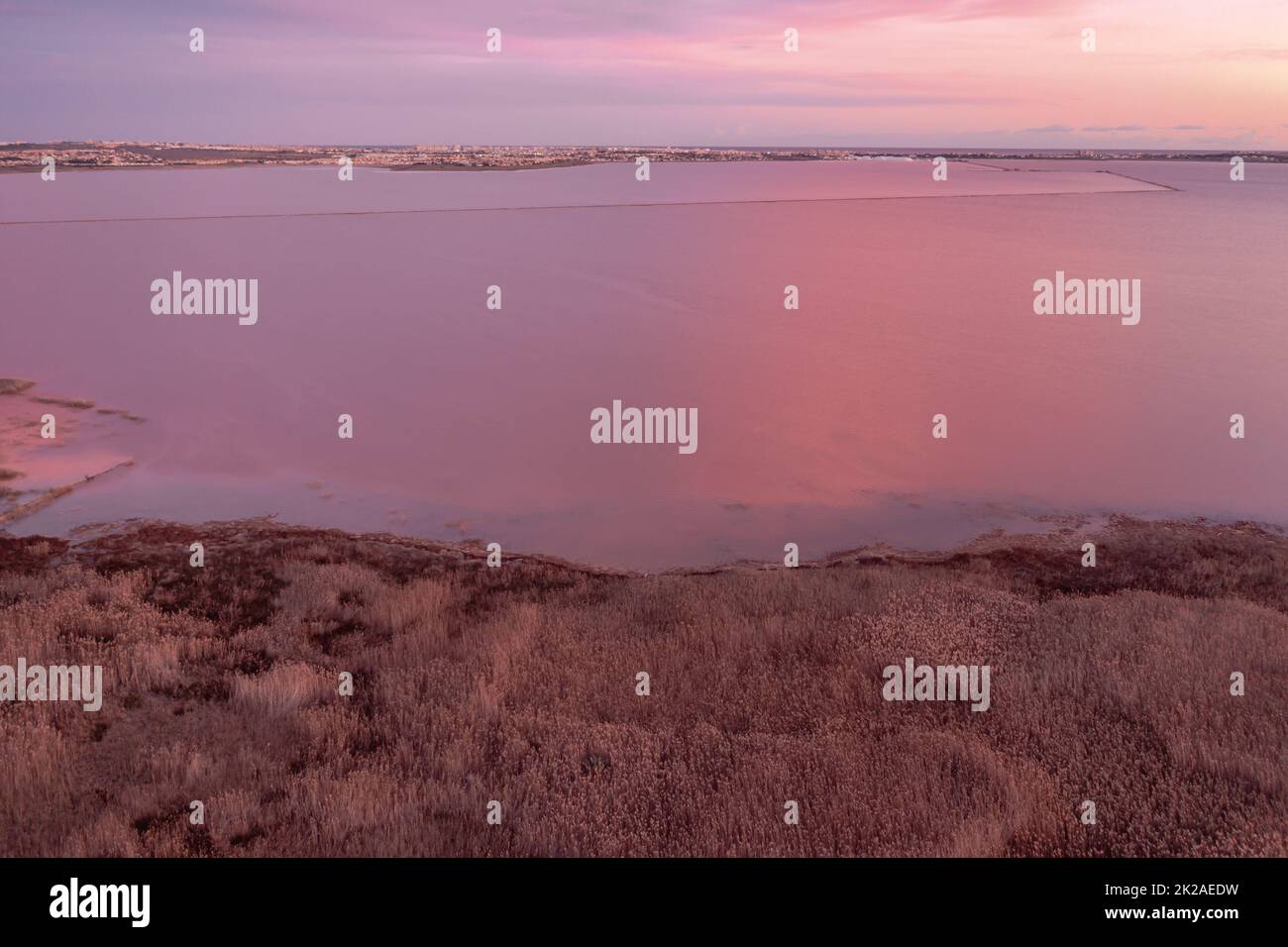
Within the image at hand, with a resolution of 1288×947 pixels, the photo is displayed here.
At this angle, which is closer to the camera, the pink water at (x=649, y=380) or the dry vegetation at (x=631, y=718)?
the dry vegetation at (x=631, y=718)

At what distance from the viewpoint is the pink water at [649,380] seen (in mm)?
16406

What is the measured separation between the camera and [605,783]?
6445mm

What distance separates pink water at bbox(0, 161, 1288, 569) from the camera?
16.4 metres

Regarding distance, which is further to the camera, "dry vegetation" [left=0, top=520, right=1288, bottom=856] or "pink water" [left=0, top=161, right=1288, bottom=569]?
"pink water" [left=0, top=161, right=1288, bottom=569]

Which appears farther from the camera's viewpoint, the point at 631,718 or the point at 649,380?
the point at 649,380

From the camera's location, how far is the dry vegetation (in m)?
5.87

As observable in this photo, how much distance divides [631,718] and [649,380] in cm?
→ 1819

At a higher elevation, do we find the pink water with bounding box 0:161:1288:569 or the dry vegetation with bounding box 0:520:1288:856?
the pink water with bounding box 0:161:1288:569

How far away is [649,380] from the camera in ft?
83.1

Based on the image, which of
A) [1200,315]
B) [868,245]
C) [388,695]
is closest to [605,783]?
[388,695]

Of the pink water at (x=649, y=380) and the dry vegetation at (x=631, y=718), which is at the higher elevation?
the pink water at (x=649, y=380)

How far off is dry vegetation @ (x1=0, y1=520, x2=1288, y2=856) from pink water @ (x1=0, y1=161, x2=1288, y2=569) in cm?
395

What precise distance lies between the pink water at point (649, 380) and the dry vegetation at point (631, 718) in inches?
155
